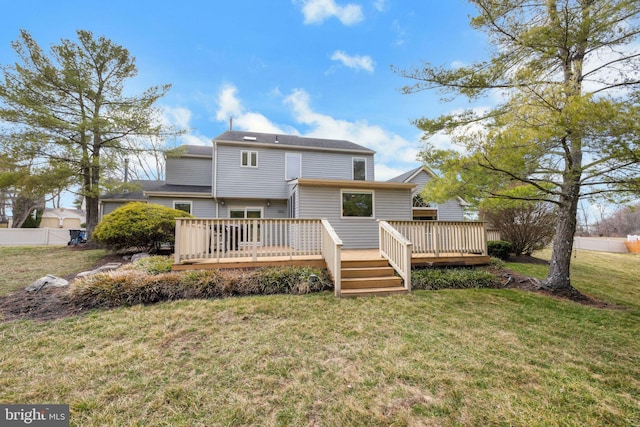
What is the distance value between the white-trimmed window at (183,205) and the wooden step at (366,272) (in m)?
10.1

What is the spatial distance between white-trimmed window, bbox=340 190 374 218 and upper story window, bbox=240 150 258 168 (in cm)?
526

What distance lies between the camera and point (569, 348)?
10.8ft

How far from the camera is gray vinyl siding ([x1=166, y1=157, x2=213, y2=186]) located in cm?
1428

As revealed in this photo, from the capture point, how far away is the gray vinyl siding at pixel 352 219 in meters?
9.64

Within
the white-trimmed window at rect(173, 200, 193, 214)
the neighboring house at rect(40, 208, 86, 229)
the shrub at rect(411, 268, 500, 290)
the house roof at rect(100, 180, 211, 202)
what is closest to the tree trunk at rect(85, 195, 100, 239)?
the house roof at rect(100, 180, 211, 202)

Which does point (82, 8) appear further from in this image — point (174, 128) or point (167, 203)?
point (167, 203)

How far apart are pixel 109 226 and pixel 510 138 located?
11536 millimetres

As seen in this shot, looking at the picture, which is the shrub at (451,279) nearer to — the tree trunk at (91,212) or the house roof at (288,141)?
the house roof at (288,141)

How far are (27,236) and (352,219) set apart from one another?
747 inches

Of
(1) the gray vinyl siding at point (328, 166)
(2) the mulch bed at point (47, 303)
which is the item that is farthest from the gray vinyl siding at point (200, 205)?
(2) the mulch bed at point (47, 303)

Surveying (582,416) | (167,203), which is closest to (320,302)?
(582,416)

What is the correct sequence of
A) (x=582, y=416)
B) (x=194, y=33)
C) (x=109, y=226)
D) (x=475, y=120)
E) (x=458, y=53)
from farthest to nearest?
(x=194, y=33) < (x=109, y=226) < (x=458, y=53) < (x=475, y=120) < (x=582, y=416)

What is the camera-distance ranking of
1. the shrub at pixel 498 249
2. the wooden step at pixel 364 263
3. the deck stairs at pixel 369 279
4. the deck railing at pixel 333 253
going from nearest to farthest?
the deck railing at pixel 333 253 → the deck stairs at pixel 369 279 → the wooden step at pixel 364 263 → the shrub at pixel 498 249

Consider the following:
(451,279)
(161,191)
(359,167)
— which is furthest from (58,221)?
(451,279)
